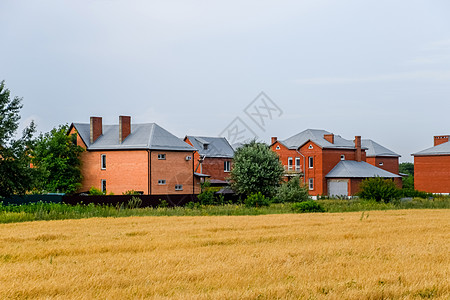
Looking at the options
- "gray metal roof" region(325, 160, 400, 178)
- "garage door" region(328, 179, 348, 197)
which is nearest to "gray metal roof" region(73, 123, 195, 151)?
"gray metal roof" region(325, 160, 400, 178)

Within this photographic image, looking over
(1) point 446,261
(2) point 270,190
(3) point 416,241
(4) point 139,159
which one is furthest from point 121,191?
(1) point 446,261

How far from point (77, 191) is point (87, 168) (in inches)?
101

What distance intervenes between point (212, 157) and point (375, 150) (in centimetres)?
2727

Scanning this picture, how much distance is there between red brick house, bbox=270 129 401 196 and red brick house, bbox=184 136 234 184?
25.0 ft

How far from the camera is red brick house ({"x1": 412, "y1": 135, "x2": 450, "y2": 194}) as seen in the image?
78.1 meters

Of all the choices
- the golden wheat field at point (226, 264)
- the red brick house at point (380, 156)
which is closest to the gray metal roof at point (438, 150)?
the red brick house at point (380, 156)

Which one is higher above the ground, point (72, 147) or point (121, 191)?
point (72, 147)

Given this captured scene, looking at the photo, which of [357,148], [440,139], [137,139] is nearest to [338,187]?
[357,148]

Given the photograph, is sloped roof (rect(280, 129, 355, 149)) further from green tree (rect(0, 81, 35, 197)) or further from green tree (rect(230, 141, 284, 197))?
green tree (rect(0, 81, 35, 197))

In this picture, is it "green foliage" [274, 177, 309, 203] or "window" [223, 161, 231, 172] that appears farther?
"window" [223, 161, 231, 172]

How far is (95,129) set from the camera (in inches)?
2411

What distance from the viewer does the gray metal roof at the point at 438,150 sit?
258 ft

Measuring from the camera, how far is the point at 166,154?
59.3m

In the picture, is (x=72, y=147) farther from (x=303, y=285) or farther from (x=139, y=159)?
(x=303, y=285)
